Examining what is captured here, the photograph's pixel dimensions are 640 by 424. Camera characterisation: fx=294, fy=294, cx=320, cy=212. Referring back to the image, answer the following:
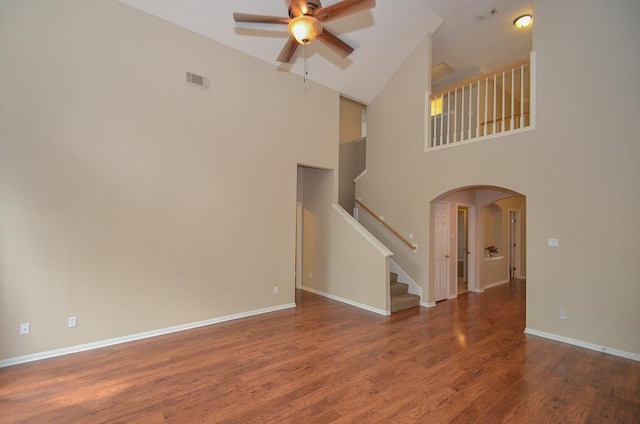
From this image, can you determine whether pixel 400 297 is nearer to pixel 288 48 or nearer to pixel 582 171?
pixel 582 171

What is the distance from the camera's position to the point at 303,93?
5.86m

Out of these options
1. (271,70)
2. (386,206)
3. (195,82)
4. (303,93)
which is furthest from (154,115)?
(386,206)

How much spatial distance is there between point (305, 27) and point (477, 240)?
20.8 ft

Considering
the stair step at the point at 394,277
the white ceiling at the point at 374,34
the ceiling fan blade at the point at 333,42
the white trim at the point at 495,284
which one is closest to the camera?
the ceiling fan blade at the point at 333,42

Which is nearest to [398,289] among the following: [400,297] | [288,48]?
[400,297]

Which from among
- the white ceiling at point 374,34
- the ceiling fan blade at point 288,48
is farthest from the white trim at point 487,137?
the ceiling fan blade at point 288,48

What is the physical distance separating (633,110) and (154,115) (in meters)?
6.30

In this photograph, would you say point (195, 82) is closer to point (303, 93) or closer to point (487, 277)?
point (303, 93)

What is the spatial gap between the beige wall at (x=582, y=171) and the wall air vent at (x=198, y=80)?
4.65 m

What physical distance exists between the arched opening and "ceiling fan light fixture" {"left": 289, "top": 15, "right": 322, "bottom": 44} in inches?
152

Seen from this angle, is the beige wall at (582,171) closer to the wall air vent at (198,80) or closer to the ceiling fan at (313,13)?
the ceiling fan at (313,13)

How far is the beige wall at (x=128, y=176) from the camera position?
3391 millimetres

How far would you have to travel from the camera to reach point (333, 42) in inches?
134

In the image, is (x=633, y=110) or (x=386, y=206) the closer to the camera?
(x=633, y=110)
